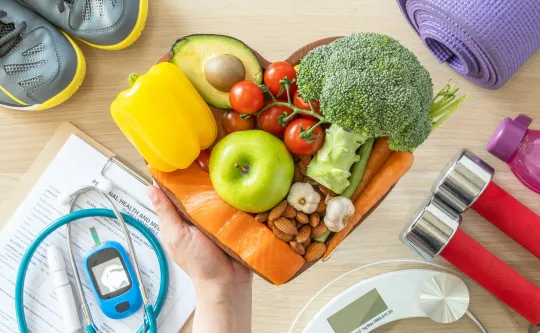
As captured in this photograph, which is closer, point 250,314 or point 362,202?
point 362,202

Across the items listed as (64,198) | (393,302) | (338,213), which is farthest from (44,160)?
(393,302)

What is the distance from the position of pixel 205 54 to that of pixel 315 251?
0.31 metres

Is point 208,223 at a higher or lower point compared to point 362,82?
lower

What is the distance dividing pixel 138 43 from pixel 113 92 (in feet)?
0.31

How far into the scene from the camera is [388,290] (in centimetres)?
78

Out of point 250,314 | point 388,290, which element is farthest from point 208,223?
point 388,290

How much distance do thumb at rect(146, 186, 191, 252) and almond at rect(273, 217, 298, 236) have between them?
143 millimetres

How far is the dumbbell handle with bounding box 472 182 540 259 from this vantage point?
2.61 ft

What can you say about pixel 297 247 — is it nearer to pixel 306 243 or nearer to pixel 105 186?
pixel 306 243

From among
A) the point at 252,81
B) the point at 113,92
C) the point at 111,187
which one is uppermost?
the point at 252,81

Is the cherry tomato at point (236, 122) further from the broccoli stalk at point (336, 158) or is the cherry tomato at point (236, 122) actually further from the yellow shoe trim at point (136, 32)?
the yellow shoe trim at point (136, 32)

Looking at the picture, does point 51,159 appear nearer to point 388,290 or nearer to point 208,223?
point 208,223

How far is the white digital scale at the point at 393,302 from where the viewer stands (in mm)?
773

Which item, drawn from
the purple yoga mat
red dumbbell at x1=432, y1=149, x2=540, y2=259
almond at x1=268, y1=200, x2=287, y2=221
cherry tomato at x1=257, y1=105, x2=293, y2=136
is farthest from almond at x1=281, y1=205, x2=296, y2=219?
the purple yoga mat
